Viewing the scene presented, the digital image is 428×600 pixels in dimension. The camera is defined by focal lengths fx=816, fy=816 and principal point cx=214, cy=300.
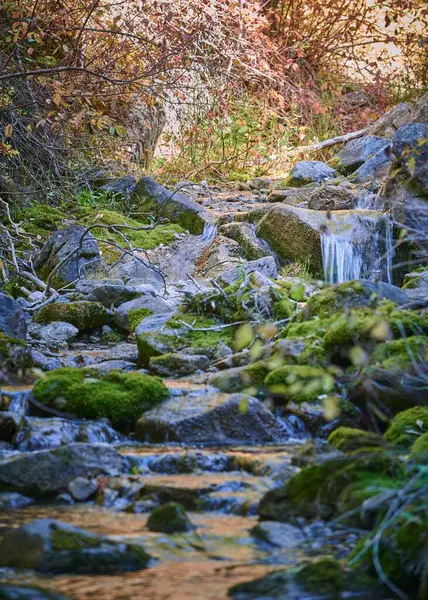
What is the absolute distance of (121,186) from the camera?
12.0m

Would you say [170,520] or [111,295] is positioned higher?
[111,295]

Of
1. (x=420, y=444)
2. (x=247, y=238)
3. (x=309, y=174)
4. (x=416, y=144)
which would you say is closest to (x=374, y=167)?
(x=309, y=174)

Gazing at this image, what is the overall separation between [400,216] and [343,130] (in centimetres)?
701

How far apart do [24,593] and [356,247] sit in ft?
23.7

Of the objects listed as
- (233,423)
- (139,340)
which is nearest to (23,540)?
(233,423)

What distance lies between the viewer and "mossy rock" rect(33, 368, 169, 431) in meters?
4.97

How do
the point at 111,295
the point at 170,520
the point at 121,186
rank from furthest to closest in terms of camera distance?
1. the point at 121,186
2. the point at 111,295
3. the point at 170,520

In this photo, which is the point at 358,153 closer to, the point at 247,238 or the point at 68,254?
the point at 247,238

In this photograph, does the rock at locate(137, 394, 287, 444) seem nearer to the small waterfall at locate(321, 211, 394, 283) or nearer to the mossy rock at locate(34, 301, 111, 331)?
the mossy rock at locate(34, 301, 111, 331)

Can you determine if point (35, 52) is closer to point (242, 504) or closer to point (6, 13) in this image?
point (6, 13)

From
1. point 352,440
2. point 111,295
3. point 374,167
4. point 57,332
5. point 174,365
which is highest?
point 374,167

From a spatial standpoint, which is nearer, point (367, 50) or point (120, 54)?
point (120, 54)

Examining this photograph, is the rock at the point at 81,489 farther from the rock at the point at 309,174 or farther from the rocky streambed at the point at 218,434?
the rock at the point at 309,174

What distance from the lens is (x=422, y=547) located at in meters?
2.83
